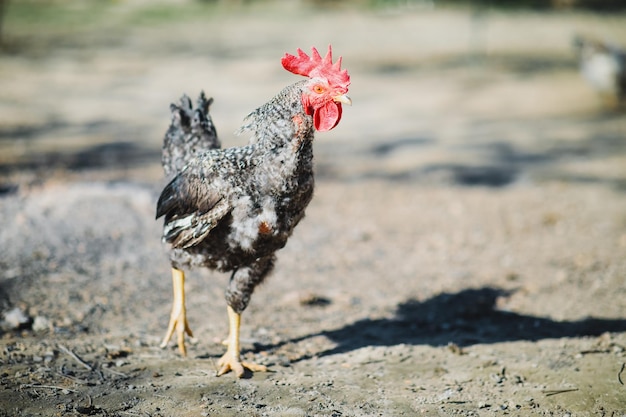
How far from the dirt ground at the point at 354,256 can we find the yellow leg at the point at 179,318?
0.10 meters

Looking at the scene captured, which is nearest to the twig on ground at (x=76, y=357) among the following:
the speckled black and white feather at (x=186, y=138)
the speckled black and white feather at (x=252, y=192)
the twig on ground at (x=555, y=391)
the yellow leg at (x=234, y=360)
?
the yellow leg at (x=234, y=360)

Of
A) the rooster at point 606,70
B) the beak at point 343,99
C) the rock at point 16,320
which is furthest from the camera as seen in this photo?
the rooster at point 606,70

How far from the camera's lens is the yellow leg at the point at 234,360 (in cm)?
425

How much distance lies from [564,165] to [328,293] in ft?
17.6

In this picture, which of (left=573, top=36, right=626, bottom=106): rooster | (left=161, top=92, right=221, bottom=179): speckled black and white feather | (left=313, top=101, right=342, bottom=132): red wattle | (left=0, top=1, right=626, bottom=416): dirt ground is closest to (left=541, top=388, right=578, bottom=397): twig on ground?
(left=0, top=1, right=626, bottom=416): dirt ground

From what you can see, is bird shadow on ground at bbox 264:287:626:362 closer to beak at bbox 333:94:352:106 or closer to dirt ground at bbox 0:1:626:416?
dirt ground at bbox 0:1:626:416

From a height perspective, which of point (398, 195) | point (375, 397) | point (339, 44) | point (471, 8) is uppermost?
point (471, 8)

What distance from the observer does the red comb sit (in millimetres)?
3852

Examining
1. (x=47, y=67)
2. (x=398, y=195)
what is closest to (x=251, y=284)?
(x=398, y=195)

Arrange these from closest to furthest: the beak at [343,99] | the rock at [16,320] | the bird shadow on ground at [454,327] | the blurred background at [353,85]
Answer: the beak at [343,99], the rock at [16,320], the bird shadow on ground at [454,327], the blurred background at [353,85]

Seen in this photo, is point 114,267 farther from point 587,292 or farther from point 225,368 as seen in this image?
point 587,292

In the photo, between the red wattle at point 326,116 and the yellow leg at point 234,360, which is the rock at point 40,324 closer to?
the yellow leg at point 234,360

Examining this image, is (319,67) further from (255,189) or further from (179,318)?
(179,318)

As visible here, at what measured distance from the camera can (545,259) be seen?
263 inches
